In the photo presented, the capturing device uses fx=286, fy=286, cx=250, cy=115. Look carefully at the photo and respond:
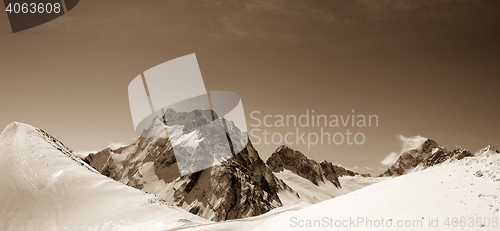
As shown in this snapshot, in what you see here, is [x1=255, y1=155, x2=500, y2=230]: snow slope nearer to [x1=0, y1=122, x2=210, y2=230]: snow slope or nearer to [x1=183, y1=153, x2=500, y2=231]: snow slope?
[x1=183, y1=153, x2=500, y2=231]: snow slope

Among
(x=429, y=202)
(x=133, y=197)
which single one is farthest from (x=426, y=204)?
(x=133, y=197)

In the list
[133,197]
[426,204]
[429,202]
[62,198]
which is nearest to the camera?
[426,204]

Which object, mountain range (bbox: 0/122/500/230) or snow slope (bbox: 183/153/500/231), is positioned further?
mountain range (bbox: 0/122/500/230)

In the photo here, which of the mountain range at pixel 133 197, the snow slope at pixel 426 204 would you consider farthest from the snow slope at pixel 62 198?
the snow slope at pixel 426 204

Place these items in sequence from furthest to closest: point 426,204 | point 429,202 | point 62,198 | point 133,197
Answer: point 133,197 < point 62,198 < point 429,202 < point 426,204

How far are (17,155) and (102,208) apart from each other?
18.7 m

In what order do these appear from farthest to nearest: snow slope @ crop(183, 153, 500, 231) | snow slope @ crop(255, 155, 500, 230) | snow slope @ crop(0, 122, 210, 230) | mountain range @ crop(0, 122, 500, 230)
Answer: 1. snow slope @ crop(0, 122, 210, 230)
2. mountain range @ crop(0, 122, 500, 230)
3. snow slope @ crop(255, 155, 500, 230)
4. snow slope @ crop(183, 153, 500, 231)

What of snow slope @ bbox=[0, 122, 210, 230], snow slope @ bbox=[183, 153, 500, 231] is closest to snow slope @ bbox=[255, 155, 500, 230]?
snow slope @ bbox=[183, 153, 500, 231]

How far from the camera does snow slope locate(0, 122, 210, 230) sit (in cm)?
3706

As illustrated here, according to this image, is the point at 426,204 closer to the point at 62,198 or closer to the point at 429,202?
the point at 429,202

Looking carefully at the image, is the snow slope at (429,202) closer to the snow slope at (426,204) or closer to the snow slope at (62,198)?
the snow slope at (426,204)

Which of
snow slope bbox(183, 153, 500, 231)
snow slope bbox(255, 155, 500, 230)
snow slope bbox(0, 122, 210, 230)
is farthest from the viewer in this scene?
snow slope bbox(0, 122, 210, 230)

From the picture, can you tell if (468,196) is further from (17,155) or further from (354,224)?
(17,155)

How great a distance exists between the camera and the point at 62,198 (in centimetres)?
4097
